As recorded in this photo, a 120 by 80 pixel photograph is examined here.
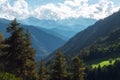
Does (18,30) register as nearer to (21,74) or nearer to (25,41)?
(25,41)

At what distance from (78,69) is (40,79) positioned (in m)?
16.1

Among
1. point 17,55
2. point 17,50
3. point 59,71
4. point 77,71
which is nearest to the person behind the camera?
point 17,50

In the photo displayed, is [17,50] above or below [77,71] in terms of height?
above

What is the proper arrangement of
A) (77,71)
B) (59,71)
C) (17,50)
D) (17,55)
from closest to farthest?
(17,50)
(17,55)
(59,71)
(77,71)

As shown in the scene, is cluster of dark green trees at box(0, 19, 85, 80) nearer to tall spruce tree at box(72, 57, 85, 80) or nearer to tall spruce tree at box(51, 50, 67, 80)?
tall spruce tree at box(51, 50, 67, 80)

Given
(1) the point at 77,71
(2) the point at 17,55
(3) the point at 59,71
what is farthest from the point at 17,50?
(1) the point at 77,71

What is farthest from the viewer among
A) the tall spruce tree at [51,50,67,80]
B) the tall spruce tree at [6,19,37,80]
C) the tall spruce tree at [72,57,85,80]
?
the tall spruce tree at [72,57,85,80]

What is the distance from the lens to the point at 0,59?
225 ft

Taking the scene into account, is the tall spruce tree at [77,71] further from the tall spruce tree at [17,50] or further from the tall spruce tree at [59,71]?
the tall spruce tree at [17,50]

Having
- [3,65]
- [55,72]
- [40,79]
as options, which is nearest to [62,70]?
[55,72]

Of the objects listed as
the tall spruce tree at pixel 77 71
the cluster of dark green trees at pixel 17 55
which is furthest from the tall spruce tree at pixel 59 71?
the tall spruce tree at pixel 77 71

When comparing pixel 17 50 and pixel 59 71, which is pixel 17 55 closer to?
pixel 17 50

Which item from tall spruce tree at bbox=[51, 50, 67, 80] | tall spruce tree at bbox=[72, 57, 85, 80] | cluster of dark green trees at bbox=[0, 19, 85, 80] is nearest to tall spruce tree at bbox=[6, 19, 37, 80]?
cluster of dark green trees at bbox=[0, 19, 85, 80]

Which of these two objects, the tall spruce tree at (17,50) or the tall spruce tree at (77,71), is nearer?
the tall spruce tree at (17,50)
